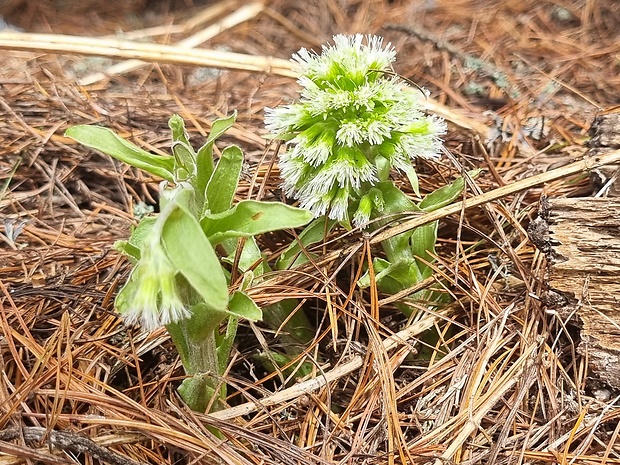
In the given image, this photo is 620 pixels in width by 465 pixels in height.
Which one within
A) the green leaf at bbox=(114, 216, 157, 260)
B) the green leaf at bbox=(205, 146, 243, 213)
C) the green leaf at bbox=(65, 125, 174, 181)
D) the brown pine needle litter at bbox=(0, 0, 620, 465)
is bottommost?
the brown pine needle litter at bbox=(0, 0, 620, 465)

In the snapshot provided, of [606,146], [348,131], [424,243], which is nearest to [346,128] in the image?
[348,131]

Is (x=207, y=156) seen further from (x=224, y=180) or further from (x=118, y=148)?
(x=118, y=148)

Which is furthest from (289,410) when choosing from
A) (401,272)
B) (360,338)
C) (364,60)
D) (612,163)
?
(612,163)

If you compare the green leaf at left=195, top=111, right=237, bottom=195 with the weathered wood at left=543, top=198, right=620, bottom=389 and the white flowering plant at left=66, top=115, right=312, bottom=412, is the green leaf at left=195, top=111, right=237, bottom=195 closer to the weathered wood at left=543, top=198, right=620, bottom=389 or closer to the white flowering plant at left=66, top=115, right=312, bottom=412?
the white flowering plant at left=66, top=115, right=312, bottom=412

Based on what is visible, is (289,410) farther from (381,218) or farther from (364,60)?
(364,60)

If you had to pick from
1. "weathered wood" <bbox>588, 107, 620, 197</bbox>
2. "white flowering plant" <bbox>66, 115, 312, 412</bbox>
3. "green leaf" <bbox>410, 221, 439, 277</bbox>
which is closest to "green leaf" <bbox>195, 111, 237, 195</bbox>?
"white flowering plant" <bbox>66, 115, 312, 412</bbox>

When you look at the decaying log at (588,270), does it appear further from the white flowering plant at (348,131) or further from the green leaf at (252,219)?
the green leaf at (252,219)
